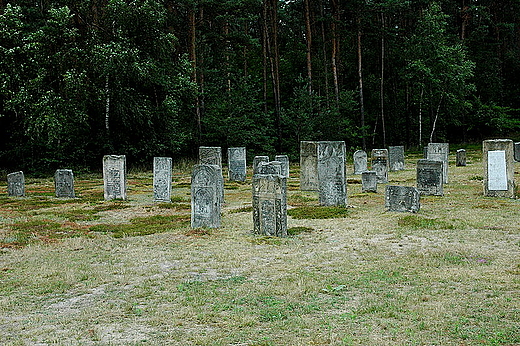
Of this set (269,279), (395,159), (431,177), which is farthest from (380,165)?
(269,279)

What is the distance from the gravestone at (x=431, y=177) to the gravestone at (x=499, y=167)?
1404mm

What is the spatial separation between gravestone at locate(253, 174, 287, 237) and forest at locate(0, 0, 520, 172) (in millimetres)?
18649

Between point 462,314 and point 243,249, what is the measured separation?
5.05m

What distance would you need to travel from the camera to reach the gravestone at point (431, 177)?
680 inches

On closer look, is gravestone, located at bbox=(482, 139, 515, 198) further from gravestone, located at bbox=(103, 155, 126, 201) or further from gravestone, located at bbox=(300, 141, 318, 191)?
gravestone, located at bbox=(103, 155, 126, 201)

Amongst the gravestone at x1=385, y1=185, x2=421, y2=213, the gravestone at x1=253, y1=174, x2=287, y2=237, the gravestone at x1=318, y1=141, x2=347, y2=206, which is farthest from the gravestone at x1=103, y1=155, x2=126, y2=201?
the gravestone at x1=385, y1=185, x2=421, y2=213

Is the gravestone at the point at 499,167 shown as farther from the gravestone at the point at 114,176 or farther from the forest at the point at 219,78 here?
the forest at the point at 219,78

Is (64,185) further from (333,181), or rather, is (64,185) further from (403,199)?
(403,199)

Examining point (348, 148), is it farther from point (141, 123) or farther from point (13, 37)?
point (13, 37)

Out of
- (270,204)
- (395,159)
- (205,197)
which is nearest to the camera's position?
(270,204)

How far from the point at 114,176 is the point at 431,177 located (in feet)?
35.5

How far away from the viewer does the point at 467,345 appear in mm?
5543

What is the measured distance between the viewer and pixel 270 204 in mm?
12031

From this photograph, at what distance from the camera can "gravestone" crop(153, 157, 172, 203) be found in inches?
720
